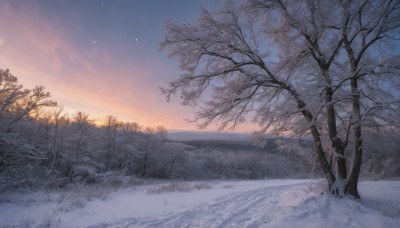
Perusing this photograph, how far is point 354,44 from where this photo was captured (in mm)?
10609

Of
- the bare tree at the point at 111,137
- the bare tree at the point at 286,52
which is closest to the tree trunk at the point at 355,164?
the bare tree at the point at 286,52

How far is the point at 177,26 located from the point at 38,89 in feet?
57.8

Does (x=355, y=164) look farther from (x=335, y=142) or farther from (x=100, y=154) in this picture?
(x=100, y=154)

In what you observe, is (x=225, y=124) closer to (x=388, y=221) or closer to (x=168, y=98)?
(x=168, y=98)

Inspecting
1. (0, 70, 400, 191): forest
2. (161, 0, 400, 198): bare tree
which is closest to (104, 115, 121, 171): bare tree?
(0, 70, 400, 191): forest

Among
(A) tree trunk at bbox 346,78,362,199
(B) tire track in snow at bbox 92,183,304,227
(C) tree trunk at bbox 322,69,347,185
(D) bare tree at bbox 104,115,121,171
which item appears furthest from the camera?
(D) bare tree at bbox 104,115,121,171

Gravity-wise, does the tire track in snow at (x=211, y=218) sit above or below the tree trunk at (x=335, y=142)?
below

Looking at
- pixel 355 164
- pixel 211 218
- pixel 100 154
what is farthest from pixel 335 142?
pixel 100 154

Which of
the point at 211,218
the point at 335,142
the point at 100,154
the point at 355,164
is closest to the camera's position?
the point at 211,218

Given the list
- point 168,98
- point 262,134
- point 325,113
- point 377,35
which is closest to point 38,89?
point 168,98

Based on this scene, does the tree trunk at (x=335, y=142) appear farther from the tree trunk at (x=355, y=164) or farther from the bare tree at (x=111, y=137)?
the bare tree at (x=111, y=137)

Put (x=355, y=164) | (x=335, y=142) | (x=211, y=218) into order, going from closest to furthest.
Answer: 1. (x=211, y=218)
2. (x=355, y=164)
3. (x=335, y=142)

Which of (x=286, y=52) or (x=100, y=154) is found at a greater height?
(x=286, y=52)

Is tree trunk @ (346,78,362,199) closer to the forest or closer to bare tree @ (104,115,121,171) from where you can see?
the forest
